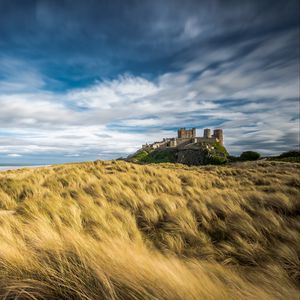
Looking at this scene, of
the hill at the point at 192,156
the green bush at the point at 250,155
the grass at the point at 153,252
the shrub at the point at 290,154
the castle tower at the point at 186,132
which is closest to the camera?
the grass at the point at 153,252

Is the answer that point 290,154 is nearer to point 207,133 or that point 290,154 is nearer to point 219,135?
point 219,135

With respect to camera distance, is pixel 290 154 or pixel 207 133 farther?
pixel 207 133

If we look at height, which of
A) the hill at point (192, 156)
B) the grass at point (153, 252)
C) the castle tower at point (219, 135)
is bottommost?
the grass at point (153, 252)

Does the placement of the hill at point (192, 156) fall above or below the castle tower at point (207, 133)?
below

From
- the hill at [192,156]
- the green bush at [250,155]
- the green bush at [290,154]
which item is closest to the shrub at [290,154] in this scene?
the green bush at [290,154]

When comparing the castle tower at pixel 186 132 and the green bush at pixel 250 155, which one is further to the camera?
the castle tower at pixel 186 132

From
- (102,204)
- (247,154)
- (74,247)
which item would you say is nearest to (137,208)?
(102,204)

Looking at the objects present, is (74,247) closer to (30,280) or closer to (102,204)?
(30,280)

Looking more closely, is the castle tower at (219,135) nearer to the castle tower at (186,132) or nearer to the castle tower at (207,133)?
the castle tower at (207,133)

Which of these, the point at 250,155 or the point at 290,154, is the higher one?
the point at 290,154

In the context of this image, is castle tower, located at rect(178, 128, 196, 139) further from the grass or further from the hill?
the grass

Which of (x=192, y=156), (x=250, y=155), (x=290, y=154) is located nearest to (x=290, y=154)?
(x=290, y=154)

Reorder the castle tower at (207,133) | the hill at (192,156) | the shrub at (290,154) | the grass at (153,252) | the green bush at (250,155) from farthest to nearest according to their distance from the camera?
the castle tower at (207,133) < the hill at (192,156) < the green bush at (250,155) < the shrub at (290,154) < the grass at (153,252)

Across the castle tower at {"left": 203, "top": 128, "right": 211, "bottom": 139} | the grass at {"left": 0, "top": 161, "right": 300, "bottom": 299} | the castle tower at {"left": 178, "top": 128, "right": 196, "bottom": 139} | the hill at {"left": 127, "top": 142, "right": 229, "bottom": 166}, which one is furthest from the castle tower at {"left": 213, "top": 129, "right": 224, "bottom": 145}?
the grass at {"left": 0, "top": 161, "right": 300, "bottom": 299}
